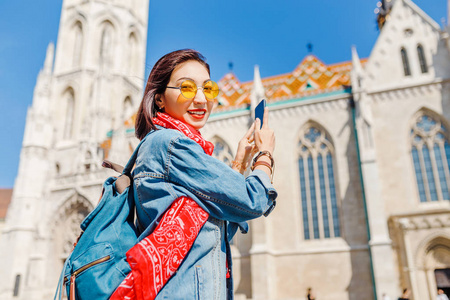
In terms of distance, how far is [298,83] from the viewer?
795 inches

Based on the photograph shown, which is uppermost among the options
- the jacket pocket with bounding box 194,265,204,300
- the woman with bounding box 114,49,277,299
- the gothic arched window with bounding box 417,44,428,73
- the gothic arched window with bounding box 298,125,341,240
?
the gothic arched window with bounding box 417,44,428,73

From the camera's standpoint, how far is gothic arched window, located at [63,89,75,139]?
926 inches

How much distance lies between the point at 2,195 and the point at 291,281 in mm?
35855

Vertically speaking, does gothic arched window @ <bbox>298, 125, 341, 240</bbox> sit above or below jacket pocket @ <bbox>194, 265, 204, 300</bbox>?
above

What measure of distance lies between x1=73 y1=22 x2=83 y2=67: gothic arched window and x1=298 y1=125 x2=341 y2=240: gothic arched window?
16.1 meters

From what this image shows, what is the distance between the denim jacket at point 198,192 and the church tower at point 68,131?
18.9 meters

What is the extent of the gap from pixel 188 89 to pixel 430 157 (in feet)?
51.9

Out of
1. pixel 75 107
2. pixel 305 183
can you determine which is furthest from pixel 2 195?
pixel 305 183

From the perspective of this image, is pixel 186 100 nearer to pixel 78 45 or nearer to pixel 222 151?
pixel 222 151

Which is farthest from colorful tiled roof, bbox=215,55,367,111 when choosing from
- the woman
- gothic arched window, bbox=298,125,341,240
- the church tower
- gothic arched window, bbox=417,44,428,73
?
the woman

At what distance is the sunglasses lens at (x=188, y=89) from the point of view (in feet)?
5.15

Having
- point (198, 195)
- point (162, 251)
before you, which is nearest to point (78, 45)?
point (198, 195)

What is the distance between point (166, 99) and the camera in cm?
161

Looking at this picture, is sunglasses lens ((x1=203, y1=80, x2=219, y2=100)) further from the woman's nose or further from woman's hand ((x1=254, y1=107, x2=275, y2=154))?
woman's hand ((x1=254, y1=107, x2=275, y2=154))
